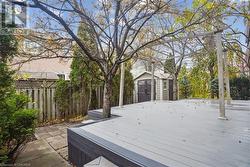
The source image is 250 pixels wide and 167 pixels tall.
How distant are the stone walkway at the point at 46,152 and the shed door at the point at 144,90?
6.88 m

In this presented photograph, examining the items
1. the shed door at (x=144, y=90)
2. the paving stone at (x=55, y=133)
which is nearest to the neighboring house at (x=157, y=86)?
the shed door at (x=144, y=90)

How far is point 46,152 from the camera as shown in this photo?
11.9ft

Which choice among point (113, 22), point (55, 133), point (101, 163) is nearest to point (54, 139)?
point (55, 133)

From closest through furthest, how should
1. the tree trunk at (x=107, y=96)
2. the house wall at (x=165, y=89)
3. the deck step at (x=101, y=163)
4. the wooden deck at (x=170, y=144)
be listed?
1. the wooden deck at (x=170, y=144)
2. the deck step at (x=101, y=163)
3. the tree trunk at (x=107, y=96)
4. the house wall at (x=165, y=89)

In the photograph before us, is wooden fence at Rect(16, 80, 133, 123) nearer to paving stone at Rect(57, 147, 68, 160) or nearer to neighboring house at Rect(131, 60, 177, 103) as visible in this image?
paving stone at Rect(57, 147, 68, 160)

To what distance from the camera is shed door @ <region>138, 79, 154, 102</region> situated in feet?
36.8

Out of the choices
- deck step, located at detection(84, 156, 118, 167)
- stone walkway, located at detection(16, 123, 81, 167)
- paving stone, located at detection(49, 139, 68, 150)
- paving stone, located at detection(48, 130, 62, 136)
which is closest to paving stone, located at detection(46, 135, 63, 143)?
stone walkway, located at detection(16, 123, 81, 167)

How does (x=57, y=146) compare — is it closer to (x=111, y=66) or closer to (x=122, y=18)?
(x=111, y=66)

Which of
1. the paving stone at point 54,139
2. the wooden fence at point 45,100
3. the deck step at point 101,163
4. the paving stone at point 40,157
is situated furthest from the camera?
the wooden fence at point 45,100

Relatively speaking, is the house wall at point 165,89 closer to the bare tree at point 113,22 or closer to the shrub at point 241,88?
the shrub at point 241,88

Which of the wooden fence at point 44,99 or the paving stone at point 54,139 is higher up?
the wooden fence at point 44,99

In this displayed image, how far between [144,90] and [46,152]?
27.7 feet

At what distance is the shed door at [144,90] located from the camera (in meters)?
11.2

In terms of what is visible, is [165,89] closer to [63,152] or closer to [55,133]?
[55,133]
